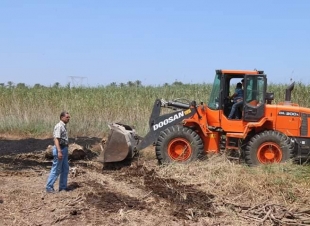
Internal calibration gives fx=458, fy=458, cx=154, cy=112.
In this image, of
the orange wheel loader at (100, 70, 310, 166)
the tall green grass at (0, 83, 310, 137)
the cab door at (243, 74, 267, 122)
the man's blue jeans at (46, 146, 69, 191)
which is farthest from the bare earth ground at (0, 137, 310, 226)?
the tall green grass at (0, 83, 310, 137)

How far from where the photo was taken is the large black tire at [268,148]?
9414 mm

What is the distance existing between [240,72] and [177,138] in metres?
2.00

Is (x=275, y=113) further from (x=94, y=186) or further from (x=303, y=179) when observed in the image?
(x=94, y=186)

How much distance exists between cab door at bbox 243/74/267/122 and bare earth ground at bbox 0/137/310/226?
2298mm

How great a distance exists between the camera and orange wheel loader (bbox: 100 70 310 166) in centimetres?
955

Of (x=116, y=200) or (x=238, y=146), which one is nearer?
(x=116, y=200)

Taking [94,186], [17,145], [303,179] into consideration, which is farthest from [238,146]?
[17,145]

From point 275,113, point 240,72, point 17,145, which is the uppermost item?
point 240,72

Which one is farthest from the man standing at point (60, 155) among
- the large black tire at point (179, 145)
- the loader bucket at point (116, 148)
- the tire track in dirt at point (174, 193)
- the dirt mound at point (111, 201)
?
the large black tire at point (179, 145)

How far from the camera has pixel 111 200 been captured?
7113mm

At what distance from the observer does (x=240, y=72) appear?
999 centimetres

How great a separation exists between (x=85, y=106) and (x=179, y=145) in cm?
890

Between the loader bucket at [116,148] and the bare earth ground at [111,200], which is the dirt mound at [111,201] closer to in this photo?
the bare earth ground at [111,200]

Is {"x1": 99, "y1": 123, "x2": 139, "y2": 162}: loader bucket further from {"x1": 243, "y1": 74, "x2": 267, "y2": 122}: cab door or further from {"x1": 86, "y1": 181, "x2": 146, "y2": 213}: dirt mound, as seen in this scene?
{"x1": 243, "y1": 74, "x2": 267, "y2": 122}: cab door
